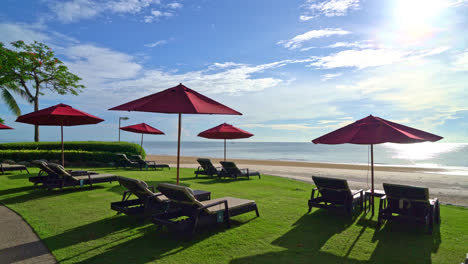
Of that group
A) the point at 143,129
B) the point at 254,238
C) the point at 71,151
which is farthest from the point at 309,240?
the point at 71,151

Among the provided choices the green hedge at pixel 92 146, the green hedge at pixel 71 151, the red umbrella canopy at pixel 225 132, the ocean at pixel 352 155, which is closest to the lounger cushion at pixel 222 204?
the red umbrella canopy at pixel 225 132

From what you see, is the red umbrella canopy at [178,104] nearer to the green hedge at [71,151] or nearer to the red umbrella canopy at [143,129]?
the red umbrella canopy at [143,129]

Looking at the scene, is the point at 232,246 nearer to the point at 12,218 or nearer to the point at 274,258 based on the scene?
the point at 274,258

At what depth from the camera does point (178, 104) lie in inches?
210

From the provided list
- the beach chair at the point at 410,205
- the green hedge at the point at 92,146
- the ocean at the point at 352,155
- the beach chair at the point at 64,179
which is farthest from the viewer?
the ocean at the point at 352,155

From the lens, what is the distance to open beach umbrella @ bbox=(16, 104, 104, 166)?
826 cm

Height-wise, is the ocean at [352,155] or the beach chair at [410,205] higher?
the beach chair at [410,205]

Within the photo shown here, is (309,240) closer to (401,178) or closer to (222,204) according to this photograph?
(222,204)

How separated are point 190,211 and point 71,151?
580 inches

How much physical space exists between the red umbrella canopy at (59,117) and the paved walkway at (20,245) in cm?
361

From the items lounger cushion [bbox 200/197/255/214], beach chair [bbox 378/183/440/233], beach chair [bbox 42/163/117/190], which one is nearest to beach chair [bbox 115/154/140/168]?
beach chair [bbox 42/163/117/190]

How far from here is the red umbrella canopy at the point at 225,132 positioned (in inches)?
524

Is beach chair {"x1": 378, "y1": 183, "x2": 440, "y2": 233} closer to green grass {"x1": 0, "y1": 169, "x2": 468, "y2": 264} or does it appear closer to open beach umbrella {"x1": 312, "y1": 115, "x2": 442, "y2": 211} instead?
green grass {"x1": 0, "y1": 169, "x2": 468, "y2": 264}

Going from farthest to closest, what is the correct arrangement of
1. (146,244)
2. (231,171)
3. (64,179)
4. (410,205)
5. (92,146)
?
(92,146) → (231,171) → (64,179) → (410,205) → (146,244)
